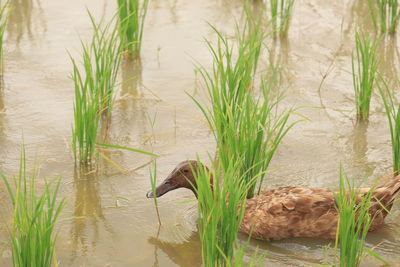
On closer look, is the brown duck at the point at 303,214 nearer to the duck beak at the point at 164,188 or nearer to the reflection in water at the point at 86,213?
the duck beak at the point at 164,188

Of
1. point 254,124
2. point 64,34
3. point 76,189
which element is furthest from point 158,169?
point 64,34

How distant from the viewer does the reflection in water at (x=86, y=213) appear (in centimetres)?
429

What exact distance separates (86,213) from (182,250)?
639mm

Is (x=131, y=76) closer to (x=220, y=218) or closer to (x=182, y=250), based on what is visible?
(x=182, y=250)

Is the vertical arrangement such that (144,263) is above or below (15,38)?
below

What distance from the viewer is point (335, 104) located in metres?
5.93

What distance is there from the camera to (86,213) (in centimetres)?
460

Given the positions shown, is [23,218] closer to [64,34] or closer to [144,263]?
[144,263]

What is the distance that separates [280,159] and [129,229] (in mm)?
1235

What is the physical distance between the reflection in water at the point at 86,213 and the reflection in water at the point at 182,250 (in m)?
0.29

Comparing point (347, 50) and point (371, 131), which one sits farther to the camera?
point (347, 50)

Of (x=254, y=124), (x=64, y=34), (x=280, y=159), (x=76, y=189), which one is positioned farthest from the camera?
(x=64, y=34)

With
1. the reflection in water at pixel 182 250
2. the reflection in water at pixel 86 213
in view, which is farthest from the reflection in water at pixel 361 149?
the reflection in water at pixel 86 213

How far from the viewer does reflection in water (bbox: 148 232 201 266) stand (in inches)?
165
